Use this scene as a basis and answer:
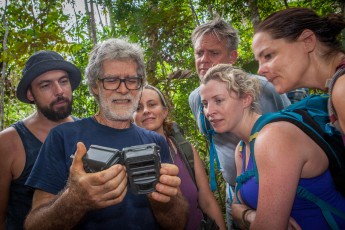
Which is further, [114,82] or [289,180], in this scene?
[114,82]

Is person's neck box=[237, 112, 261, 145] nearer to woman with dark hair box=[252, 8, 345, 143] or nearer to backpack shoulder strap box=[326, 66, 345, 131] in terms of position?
woman with dark hair box=[252, 8, 345, 143]

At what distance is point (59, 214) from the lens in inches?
70.4

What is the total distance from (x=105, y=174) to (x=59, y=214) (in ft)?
1.75

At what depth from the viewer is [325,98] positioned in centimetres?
187

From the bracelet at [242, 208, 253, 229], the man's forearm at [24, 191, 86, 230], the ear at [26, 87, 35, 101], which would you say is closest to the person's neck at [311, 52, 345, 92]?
the bracelet at [242, 208, 253, 229]

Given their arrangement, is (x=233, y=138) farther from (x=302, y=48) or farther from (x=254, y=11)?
(x=254, y=11)

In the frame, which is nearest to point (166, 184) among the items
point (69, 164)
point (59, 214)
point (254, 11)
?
point (59, 214)

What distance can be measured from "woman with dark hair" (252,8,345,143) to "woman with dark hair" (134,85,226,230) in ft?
4.80

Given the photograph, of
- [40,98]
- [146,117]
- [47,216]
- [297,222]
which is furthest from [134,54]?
[297,222]

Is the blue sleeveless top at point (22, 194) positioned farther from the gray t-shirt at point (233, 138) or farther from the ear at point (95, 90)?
the gray t-shirt at point (233, 138)

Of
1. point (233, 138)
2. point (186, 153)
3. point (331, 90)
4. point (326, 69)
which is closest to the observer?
point (331, 90)

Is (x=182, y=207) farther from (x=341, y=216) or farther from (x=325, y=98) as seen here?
(x=325, y=98)

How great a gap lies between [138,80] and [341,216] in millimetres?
1935

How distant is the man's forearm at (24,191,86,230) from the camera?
1.73m
